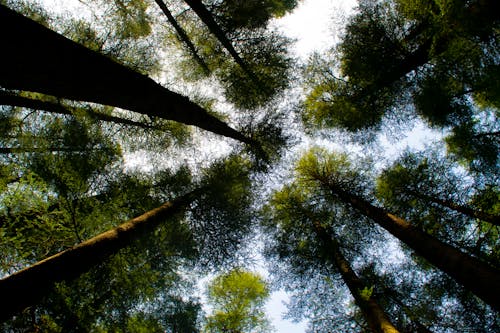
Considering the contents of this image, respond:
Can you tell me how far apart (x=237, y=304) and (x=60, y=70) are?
47.4ft

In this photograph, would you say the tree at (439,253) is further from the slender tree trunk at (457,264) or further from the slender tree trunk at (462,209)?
the slender tree trunk at (462,209)

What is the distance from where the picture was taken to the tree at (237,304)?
13734 millimetres

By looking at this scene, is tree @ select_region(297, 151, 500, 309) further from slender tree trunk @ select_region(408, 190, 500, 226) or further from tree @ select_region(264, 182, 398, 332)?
slender tree trunk @ select_region(408, 190, 500, 226)

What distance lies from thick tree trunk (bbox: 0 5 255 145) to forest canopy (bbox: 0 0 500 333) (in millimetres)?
239

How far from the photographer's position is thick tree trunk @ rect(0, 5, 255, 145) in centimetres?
277

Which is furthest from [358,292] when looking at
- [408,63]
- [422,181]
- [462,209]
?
[408,63]

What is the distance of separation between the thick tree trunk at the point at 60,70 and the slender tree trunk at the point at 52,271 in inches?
98.3

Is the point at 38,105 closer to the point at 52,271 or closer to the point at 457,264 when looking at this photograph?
the point at 52,271

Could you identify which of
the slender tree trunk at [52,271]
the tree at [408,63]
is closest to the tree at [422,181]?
the tree at [408,63]

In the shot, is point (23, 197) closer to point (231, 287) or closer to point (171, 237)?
point (171, 237)

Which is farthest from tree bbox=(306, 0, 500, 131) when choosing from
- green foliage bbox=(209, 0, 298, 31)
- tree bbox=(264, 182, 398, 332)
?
tree bbox=(264, 182, 398, 332)

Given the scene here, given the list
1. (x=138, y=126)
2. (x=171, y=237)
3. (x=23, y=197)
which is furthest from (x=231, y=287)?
(x=23, y=197)

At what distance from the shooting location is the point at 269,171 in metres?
14.1

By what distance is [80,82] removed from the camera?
138 inches
